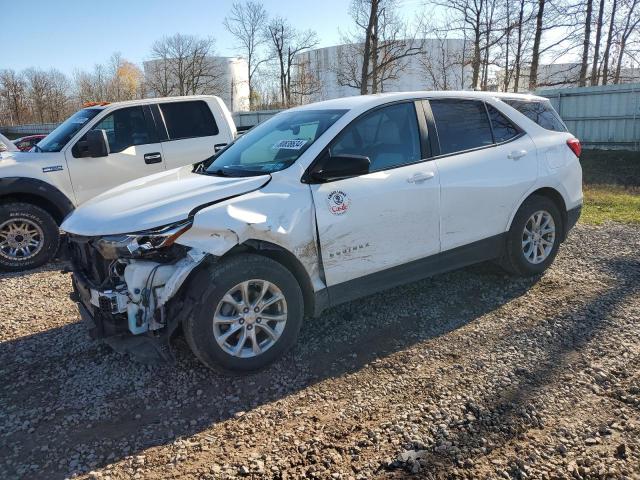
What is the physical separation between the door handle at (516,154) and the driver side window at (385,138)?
40.8 inches

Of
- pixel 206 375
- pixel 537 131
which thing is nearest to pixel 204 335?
pixel 206 375

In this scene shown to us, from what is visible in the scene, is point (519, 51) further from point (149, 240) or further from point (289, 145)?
point (149, 240)

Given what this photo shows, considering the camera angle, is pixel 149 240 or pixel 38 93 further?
pixel 38 93

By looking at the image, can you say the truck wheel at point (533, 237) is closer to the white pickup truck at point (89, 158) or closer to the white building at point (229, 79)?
the white pickup truck at point (89, 158)

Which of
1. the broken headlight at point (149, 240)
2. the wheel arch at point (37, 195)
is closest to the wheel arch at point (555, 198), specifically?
the broken headlight at point (149, 240)

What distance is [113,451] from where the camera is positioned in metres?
2.81

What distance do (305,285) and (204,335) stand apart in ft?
2.68

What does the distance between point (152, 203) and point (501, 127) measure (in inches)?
127

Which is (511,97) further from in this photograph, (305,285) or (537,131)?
(305,285)

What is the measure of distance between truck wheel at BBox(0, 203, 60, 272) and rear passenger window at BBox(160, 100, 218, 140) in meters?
2.03

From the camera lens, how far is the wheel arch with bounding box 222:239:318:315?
343cm

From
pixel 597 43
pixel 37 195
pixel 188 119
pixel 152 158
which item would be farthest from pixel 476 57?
pixel 37 195

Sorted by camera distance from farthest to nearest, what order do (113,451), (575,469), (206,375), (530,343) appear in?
1. (530,343)
2. (206,375)
3. (113,451)
4. (575,469)

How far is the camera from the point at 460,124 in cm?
456
